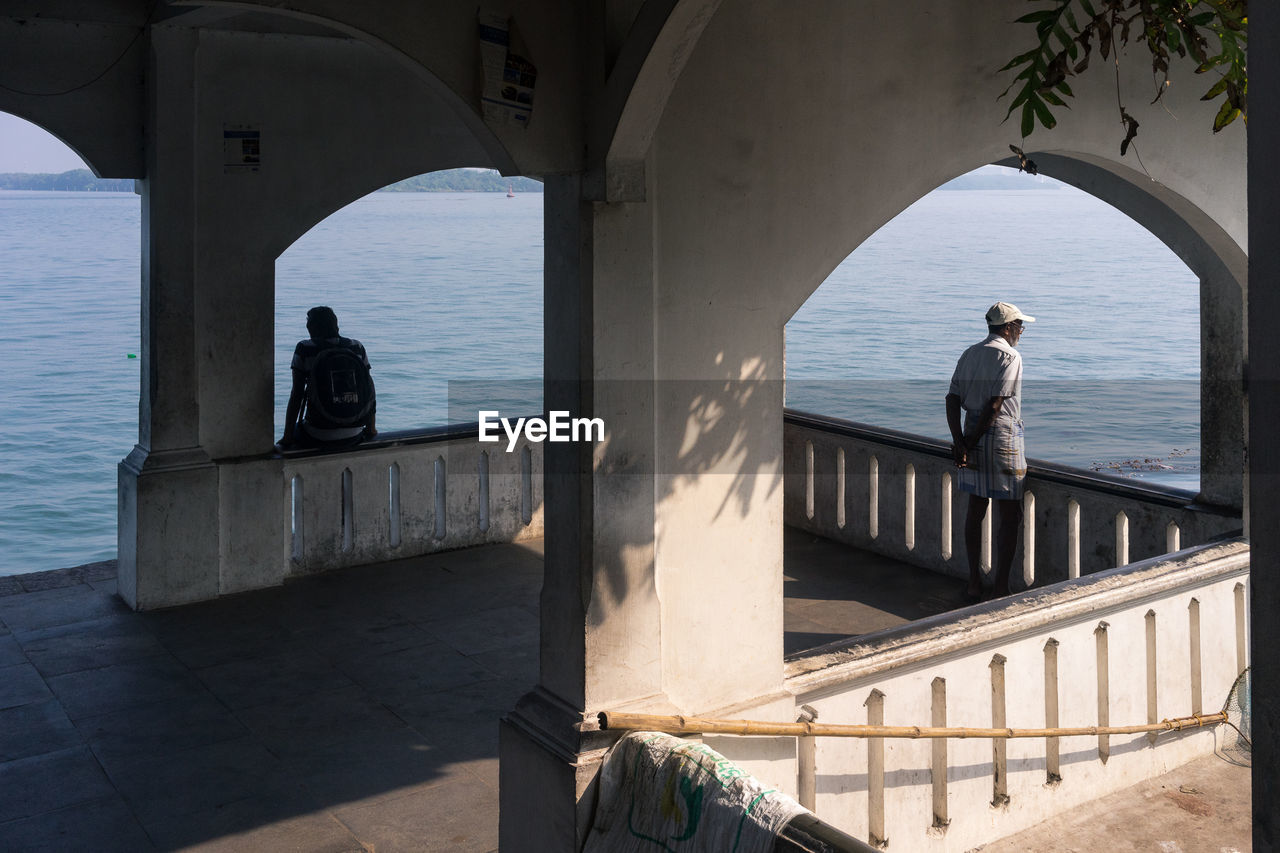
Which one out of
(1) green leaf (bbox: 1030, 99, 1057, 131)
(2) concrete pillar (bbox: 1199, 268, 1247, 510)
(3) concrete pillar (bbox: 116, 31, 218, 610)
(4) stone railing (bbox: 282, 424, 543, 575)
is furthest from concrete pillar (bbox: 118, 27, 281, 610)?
(1) green leaf (bbox: 1030, 99, 1057, 131)

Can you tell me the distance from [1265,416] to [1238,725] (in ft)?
16.7

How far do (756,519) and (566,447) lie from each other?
78 cm

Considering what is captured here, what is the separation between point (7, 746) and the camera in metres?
6.22

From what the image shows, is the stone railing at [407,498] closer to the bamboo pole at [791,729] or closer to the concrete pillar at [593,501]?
the concrete pillar at [593,501]

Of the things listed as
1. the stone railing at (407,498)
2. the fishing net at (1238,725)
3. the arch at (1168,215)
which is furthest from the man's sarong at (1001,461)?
the stone railing at (407,498)

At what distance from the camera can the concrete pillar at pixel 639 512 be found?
13.9 ft

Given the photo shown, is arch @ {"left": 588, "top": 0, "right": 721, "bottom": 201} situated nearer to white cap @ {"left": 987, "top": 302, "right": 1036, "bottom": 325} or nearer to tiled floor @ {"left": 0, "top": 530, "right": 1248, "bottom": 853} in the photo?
tiled floor @ {"left": 0, "top": 530, "right": 1248, "bottom": 853}

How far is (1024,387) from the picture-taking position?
119 feet

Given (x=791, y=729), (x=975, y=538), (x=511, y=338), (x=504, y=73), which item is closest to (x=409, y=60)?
Answer: (x=504, y=73)

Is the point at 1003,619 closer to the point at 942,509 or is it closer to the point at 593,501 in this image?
the point at 593,501

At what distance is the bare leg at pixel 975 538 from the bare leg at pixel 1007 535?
7.1 inches

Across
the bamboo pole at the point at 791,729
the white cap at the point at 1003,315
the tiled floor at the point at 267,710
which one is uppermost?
the white cap at the point at 1003,315

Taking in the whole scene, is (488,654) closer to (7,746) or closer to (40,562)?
(7,746)

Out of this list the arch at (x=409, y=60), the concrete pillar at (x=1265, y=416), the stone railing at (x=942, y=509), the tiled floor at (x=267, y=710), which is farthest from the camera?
the stone railing at (x=942, y=509)
